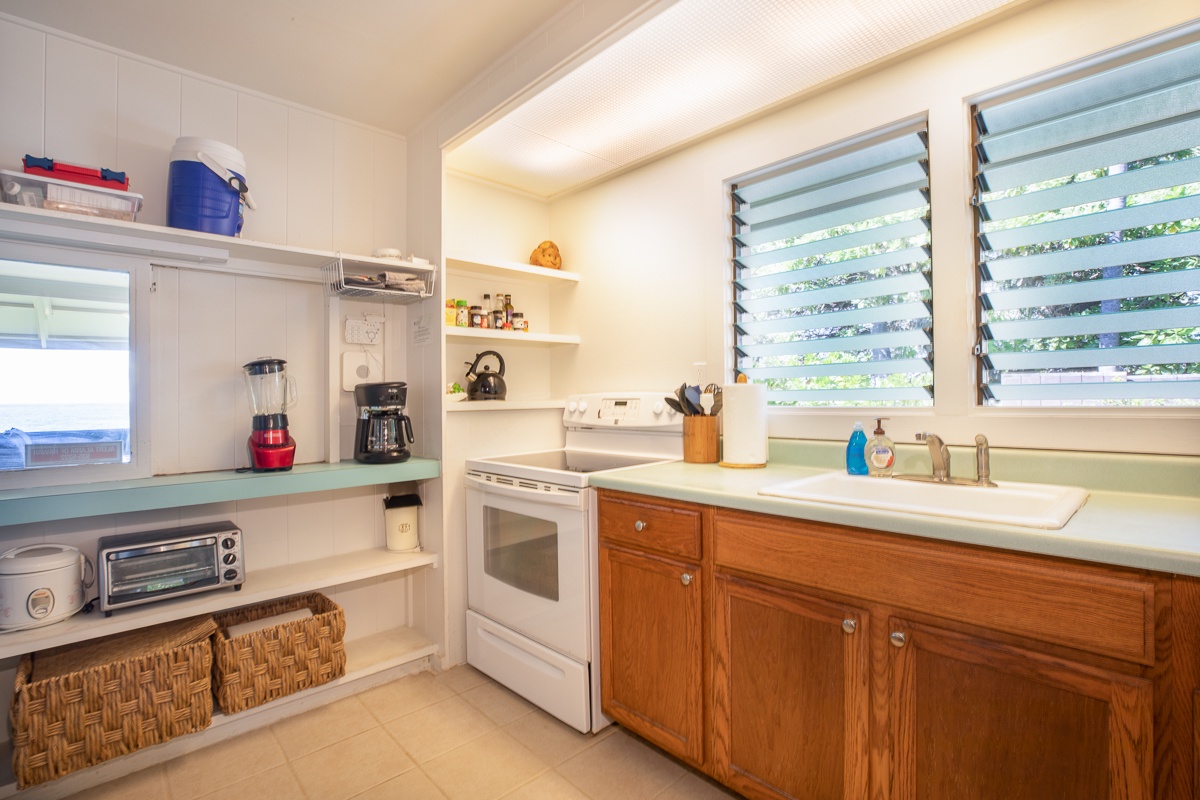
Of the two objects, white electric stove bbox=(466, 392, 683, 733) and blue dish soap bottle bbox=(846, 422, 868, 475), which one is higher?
blue dish soap bottle bbox=(846, 422, 868, 475)

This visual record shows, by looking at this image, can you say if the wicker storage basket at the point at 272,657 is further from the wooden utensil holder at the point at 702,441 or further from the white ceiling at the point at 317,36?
the white ceiling at the point at 317,36

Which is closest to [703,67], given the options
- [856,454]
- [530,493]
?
[856,454]

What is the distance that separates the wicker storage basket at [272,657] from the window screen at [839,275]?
196cm

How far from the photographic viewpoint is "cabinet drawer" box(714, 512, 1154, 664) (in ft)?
3.19

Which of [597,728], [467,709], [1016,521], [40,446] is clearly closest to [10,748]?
[40,446]

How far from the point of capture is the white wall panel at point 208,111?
2164mm

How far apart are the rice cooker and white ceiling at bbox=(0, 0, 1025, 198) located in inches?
67.4

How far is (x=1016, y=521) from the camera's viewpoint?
109cm

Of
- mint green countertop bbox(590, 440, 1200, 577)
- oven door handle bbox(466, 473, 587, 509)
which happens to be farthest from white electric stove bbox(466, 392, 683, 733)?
mint green countertop bbox(590, 440, 1200, 577)

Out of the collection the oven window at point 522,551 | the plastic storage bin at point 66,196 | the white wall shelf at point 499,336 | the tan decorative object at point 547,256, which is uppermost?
the tan decorative object at point 547,256

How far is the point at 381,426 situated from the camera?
233 centimetres

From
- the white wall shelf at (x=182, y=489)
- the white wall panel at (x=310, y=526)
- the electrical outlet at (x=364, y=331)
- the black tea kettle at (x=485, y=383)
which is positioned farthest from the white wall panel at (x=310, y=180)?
the white wall panel at (x=310, y=526)

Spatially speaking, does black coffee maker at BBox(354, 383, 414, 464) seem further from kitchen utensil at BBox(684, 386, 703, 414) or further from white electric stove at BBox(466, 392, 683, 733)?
kitchen utensil at BBox(684, 386, 703, 414)

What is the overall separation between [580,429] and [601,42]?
1667mm
